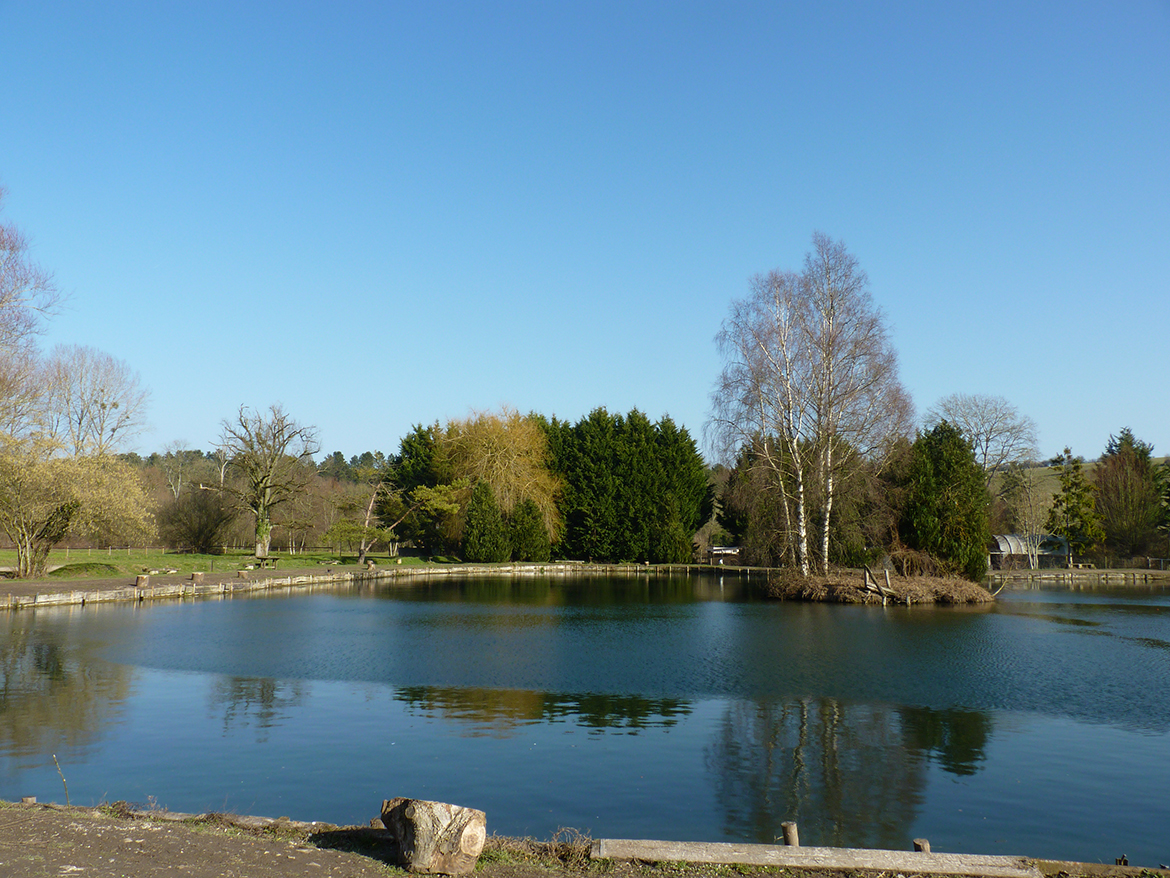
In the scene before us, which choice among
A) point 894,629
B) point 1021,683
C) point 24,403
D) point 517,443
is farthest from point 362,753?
point 517,443

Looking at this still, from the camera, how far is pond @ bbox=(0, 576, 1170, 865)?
8320 mm

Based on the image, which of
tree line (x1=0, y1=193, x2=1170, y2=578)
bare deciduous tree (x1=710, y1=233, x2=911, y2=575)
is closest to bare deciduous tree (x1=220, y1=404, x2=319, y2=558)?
tree line (x1=0, y1=193, x2=1170, y2=578)

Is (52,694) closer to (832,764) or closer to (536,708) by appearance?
(536,708)

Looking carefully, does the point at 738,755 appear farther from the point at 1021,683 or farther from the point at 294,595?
the point at 294,595

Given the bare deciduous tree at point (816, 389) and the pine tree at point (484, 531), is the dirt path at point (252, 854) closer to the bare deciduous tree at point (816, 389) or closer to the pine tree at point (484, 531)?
the bare deciduous tree at point (816, 389)

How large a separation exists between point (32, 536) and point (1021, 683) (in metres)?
34.1

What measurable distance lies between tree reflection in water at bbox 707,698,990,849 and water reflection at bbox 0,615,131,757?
8493mm

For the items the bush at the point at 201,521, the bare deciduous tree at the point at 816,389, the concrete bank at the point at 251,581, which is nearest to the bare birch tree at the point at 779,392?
the bare deciduous tree at the point at 816,389

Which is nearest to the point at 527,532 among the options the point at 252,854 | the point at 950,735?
the point at 950,735

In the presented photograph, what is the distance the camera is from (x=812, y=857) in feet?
19.4

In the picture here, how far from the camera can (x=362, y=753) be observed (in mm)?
10367

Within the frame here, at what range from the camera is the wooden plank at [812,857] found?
579 centimetres

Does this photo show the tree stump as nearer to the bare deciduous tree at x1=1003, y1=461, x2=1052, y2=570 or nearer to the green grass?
the green grass

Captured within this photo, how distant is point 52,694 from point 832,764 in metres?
12.2
